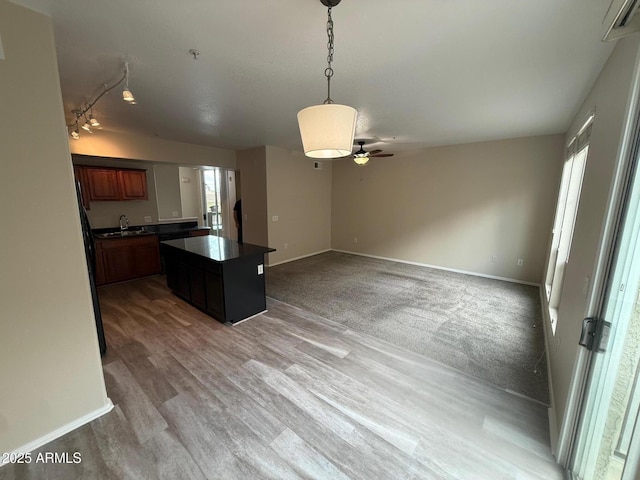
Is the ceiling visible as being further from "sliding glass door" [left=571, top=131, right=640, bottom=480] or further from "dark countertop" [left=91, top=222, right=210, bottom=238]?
"dark countertop" [left=91, top=222, right=210, bottom=238]

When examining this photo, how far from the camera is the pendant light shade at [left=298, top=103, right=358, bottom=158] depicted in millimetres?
1320

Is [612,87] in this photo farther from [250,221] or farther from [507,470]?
[250,221]

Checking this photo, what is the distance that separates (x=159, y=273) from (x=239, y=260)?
299 centimetres

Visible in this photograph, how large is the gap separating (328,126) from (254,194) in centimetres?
466

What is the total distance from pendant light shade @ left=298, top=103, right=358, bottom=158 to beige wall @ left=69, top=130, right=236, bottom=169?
447 cm

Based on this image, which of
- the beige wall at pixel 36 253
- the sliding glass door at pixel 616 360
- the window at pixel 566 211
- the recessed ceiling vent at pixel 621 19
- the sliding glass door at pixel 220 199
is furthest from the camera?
the sliding glass door at pixel 220 199

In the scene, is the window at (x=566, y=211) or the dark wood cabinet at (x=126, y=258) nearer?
the window at (x=566, y=211)

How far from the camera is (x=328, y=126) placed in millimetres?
1333

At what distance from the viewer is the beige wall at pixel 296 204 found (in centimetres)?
563

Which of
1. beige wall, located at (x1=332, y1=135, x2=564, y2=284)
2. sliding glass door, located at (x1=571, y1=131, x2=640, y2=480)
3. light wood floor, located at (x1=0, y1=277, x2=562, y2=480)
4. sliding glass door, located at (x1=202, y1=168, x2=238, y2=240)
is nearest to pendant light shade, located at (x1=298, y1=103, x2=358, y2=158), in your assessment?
sliding glass door, located at (x1=571, y1=131, x2=640, y2=480)

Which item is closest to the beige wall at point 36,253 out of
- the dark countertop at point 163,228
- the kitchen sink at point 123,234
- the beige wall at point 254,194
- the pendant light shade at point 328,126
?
the pendant light shade at point 328,126

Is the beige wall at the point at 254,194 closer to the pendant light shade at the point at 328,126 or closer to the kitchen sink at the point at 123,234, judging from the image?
the kitchen sink at the point at 123,234

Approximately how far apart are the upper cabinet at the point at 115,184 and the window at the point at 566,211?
6499 mm

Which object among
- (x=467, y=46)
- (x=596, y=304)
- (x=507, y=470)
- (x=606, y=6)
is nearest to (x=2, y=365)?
(x=507, y=470)
